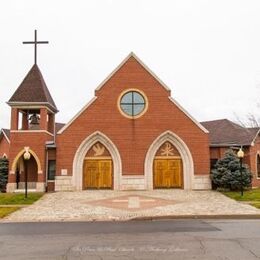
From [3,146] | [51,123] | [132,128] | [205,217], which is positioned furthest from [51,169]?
[205,217]

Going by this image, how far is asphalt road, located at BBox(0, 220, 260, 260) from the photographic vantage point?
8.72 metres

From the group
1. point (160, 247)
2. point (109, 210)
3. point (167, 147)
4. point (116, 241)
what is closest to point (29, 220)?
point (109, 210)

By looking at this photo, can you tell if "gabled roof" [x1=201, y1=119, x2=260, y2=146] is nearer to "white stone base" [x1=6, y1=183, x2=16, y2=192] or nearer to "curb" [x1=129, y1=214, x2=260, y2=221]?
"curb" [x1=129, y1=214, x2=260, y2=221]

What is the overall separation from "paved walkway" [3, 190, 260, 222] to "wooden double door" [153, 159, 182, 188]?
1.94 m

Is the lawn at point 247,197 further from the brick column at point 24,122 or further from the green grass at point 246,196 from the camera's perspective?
the brick column at point 24,122

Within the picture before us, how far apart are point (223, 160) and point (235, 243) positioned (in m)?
20.6

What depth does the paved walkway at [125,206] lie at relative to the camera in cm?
1811

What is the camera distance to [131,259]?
829 centimetres

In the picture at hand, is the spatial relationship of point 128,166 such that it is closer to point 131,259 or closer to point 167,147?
point 167,147

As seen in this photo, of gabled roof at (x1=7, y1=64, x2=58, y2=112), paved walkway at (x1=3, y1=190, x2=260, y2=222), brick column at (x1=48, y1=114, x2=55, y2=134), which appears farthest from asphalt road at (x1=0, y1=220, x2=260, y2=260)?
brick column at (x1=48, y1=114, x2=55, y2=134)

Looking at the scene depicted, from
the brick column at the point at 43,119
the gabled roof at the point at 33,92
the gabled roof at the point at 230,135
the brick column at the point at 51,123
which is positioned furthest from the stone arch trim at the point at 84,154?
the gabled roof at the point at 230,135

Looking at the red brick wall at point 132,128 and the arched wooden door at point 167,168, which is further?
the arched wooden door at point 167,168

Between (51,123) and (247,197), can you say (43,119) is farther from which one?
(247,197)

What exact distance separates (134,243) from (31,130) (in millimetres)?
22817
